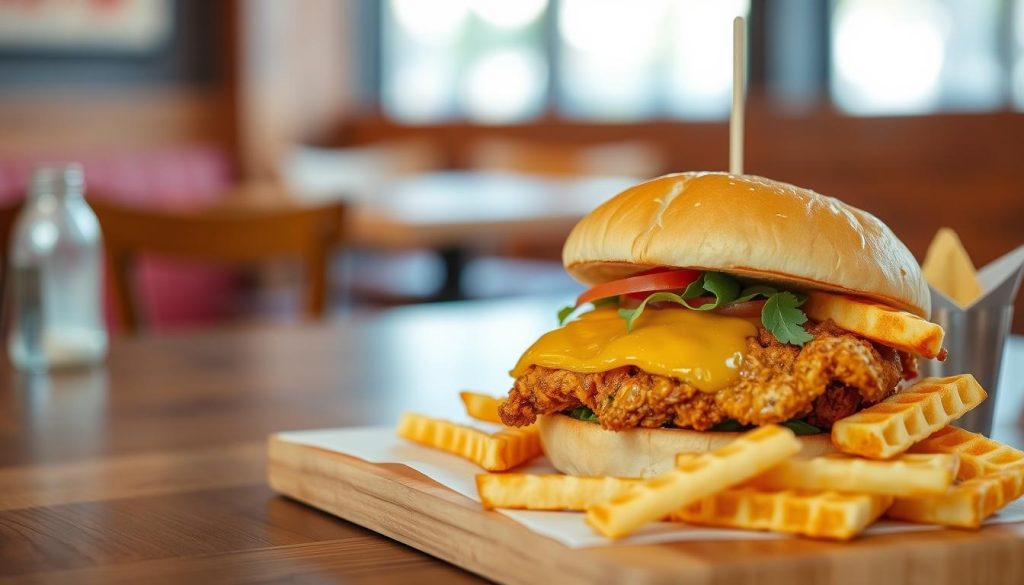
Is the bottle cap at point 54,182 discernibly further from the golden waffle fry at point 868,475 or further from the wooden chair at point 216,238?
the golden waffle fry at point 868,475

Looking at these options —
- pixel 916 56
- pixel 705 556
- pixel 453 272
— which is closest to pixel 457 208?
pixel 453 272

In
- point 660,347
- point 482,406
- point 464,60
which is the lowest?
point 482,406

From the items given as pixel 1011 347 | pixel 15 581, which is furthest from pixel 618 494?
pixel 1011 347

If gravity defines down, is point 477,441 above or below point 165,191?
above

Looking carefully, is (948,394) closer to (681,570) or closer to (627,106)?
(681,570)

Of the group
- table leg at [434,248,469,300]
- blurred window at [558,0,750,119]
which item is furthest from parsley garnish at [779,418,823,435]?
blurred window at [558,0,750,119]

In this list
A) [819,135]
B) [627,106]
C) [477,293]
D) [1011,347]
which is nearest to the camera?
[1011,347]

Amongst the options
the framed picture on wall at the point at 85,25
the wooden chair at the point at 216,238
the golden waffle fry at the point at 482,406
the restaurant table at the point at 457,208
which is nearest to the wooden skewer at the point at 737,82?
the golden waffle fry at the point at 482,406

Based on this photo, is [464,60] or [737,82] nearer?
[737,82]

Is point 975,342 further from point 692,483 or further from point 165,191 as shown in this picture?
point 165,191
